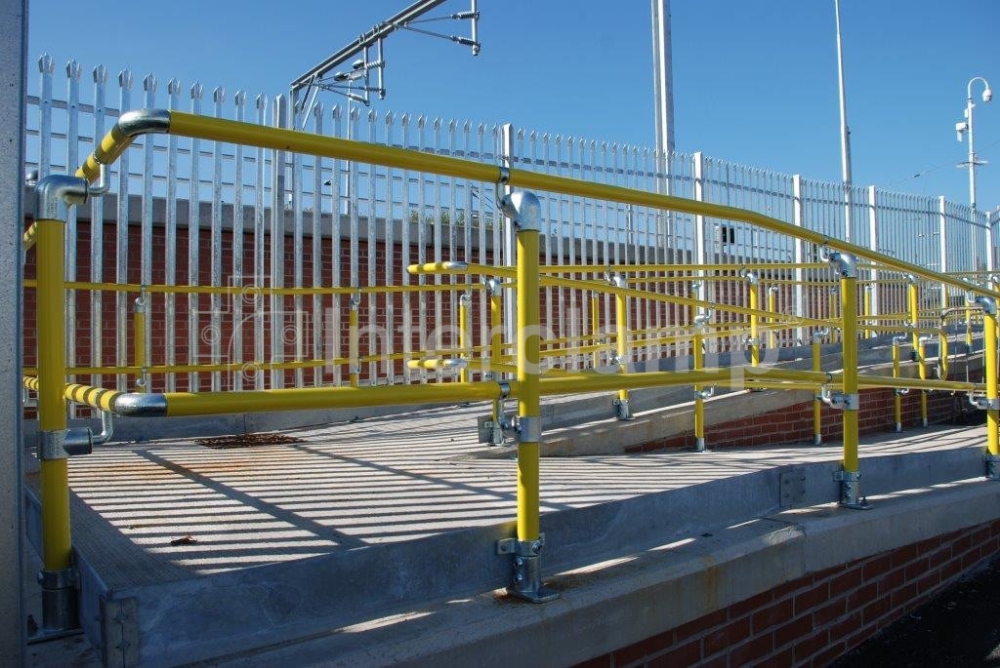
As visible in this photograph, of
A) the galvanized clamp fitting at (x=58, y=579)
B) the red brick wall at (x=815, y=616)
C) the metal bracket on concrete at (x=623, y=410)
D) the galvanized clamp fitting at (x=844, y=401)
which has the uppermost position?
the galvanized clamp fitting at (x=844, y=401)

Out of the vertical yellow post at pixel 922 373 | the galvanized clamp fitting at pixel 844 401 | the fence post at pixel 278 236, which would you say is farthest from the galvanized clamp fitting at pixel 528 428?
the vertical yellow post at pixel 922 373

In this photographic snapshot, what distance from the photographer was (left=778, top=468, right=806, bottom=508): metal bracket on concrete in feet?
10.4

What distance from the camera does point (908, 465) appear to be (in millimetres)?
3840

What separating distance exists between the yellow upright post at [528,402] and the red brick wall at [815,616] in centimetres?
34

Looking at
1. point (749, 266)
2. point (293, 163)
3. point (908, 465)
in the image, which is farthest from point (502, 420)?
point (293, 163)

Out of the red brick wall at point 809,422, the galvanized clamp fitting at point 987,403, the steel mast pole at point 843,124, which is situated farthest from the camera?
the steel mast pole at point 843,124

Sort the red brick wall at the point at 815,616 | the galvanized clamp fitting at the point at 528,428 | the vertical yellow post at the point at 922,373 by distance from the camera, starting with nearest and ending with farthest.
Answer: the galvanized clamp fitting at the point at 528,428 < the red brick wall at the point at 815,616 < the vertical yellow post at the point at 922,373

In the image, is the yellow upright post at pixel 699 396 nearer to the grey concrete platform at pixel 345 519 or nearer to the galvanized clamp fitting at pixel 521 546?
the grey concrete platform at pixel 345 519

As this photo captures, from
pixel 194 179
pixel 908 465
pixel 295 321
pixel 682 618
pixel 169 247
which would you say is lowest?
pixel 682 618

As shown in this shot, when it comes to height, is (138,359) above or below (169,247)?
below

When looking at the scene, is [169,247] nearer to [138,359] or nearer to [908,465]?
[138,359]

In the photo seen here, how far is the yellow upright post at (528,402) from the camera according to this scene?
7.02 feet

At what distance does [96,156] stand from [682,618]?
2025 mm

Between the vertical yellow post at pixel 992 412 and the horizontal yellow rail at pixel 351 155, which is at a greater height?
the horizontal yellow rail at pixel 351 155
